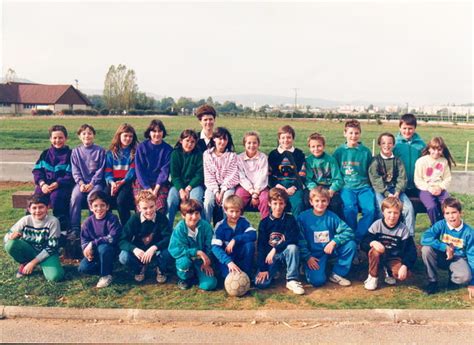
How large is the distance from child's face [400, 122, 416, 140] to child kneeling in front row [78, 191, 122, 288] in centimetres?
390

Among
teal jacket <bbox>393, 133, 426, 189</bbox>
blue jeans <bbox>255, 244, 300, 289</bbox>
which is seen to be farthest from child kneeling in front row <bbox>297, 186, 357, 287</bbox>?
teal jacket <bbox>393, 133, 426, 189</bbox>

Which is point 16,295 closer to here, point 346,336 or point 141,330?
point 141,330

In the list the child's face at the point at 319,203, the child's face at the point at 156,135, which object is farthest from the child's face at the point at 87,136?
the child's face at the point at 319,203

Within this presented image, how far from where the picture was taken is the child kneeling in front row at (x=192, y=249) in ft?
17.1

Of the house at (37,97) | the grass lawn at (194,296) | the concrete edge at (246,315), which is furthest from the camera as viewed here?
the house at (37,97)

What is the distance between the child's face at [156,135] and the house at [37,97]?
72.5 m

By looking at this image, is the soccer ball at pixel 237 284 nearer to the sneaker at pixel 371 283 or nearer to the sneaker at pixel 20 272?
the sneaker at pixel 371 283

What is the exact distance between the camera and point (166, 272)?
5.59 meters

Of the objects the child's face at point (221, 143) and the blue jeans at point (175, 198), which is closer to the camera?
the blue jeans at point (175, 198)

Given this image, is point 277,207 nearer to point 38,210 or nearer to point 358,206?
point 358,206

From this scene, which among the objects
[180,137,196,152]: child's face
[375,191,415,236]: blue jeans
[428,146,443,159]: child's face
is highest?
[180,137,196,152]: child's face

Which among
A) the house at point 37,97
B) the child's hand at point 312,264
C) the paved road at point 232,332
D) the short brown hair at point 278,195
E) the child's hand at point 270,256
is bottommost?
the paved road at point 232,332

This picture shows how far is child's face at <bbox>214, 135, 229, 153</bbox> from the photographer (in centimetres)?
614

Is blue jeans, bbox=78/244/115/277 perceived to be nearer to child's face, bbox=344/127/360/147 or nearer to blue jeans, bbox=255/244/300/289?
blue jeans, bbox=255/244/300/289
